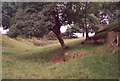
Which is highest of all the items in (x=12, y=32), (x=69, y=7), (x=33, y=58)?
(x=69, y=7)

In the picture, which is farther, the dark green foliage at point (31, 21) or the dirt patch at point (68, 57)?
the dark green foliage at point (31, 21)

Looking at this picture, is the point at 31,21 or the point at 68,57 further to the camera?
the point at 31,21

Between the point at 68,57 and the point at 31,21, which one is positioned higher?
the point at 31,21

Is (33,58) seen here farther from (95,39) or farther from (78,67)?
(78,67)

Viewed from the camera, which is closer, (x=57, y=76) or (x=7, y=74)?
(x=57, y=76)

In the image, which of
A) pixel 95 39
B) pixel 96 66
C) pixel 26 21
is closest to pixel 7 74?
pixel 96 66

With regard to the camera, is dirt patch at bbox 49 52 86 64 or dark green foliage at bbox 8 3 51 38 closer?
dirt patch at bbox 49 52 86 64

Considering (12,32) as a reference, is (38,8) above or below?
above

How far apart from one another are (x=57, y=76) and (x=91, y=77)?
146 centimetres

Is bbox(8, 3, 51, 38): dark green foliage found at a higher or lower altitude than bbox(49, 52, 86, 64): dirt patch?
higher

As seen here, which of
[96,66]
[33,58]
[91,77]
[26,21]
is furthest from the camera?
[33,58]

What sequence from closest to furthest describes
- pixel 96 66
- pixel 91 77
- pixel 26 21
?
1. pixel 91 77
2. pixel 96 66
3. pixel 26 21

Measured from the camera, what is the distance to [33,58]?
57.6 feet

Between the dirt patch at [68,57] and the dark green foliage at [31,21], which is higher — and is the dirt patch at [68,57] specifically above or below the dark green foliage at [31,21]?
below
